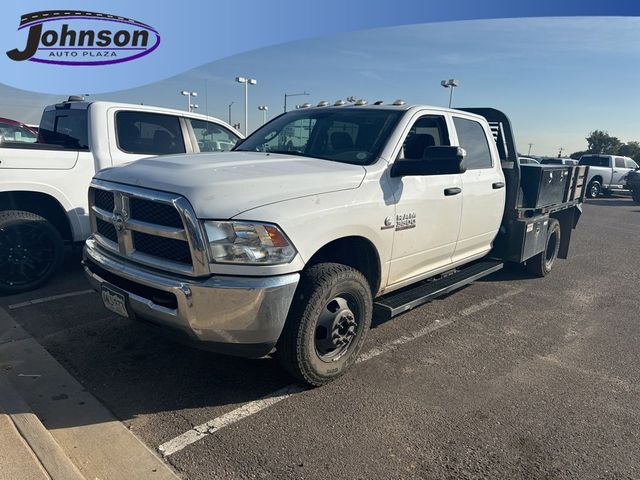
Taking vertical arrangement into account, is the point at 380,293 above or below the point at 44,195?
below

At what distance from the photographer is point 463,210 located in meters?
4.58

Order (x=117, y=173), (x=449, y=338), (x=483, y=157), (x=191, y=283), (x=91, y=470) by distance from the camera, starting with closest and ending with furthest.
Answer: (x=91, y=470)
(x=191, y=283)
(x=117, y=173)
(x=449, y=338)
(x=483, y=157)

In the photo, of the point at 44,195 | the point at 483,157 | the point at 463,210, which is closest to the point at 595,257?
the point at 483,157

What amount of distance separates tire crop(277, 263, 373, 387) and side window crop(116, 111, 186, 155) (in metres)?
3.71

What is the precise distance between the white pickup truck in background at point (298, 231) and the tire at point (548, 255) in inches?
87.8

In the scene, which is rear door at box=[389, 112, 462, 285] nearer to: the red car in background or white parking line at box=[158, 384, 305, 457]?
white parking line at box=[158, 384, 305, 457]

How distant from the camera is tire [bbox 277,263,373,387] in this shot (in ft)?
10.0

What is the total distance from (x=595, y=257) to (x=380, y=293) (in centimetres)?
661

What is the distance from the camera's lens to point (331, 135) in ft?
13.6

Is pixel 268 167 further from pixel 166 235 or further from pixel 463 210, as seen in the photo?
pixel 463 210

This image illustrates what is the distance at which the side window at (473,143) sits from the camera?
4820 millimetres

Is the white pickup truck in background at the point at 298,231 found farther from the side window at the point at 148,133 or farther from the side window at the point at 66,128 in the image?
the side window at the point at 66,128

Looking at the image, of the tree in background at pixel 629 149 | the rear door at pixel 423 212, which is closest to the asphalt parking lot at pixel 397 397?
the rear door at pixel 423 212

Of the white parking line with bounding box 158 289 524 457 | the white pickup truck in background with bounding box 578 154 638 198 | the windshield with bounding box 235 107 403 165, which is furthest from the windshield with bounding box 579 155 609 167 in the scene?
the white parking line with bounding box 158 289 524 457
